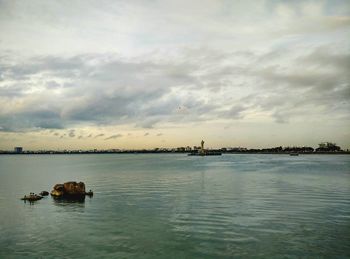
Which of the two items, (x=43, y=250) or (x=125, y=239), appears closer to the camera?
(x=43, y=250)

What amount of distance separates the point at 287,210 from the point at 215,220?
33.9ft

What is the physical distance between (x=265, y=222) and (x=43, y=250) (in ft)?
65.4

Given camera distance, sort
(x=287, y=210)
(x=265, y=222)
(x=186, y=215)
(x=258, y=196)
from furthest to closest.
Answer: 1. (x=258, y=196)
2. (x=287, y=210)
3. (x=186, y=215)
4. (x=265, y=222)

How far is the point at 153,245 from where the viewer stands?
24.7 m

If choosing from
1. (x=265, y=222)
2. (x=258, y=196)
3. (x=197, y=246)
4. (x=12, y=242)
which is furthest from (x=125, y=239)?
(x=258, y=196)

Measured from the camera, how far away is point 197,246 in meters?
24.2

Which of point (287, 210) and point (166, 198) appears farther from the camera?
point (166, 198)

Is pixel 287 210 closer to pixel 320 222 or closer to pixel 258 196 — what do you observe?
pixel 320 222

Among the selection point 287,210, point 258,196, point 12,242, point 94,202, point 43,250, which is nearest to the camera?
point 43,250

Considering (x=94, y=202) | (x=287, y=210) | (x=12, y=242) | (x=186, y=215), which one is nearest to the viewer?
(x=12, y=242)

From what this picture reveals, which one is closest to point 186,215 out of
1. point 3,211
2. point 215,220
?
point 215,220

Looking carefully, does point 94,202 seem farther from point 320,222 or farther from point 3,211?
point 320,222

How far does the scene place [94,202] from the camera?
45688mm

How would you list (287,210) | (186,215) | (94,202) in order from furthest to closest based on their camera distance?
1. (94,202)
2. (287,210)
3. (186,215)
